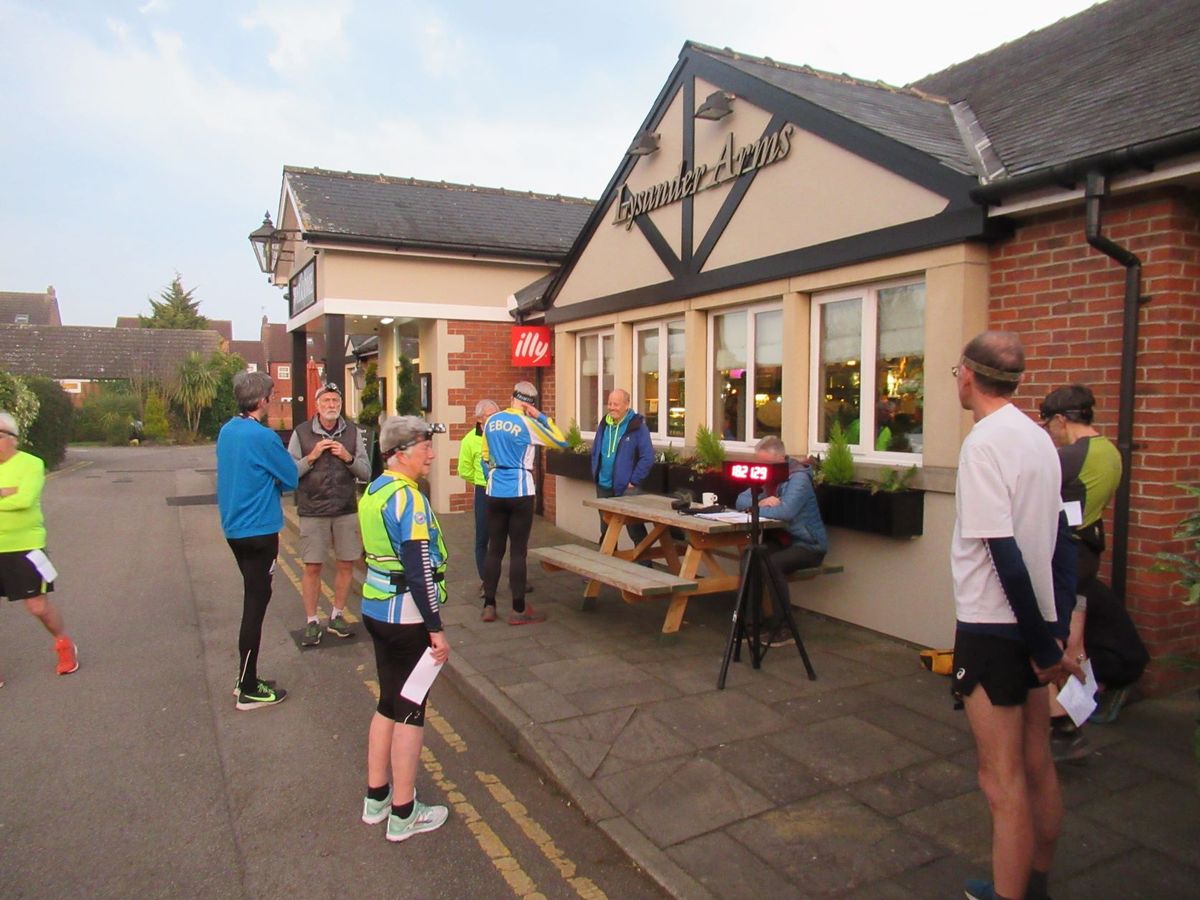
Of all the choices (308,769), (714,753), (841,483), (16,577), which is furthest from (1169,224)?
(16,577)

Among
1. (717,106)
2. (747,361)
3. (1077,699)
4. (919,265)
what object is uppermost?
(717,106)

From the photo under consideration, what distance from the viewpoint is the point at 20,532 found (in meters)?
5.50

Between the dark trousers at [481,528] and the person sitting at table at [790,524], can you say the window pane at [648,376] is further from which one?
the person sitting at table at [790,524]

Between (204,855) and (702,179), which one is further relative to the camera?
(702,179)

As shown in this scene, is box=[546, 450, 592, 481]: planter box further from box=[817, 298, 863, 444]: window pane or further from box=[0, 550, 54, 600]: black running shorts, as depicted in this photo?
box=[0, 550, 54, 600]: black running shorts

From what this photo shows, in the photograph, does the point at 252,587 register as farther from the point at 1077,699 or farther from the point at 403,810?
the point at 1077,699

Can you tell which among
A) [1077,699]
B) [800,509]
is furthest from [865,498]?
[1077,699]

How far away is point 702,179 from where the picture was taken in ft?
25.4

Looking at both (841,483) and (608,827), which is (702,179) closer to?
(841,483)

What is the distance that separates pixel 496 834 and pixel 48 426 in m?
23.3

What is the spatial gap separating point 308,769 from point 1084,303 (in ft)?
16.3

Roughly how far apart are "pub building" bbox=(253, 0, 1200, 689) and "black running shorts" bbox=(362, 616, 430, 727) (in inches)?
137

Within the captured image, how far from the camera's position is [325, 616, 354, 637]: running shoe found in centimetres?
653

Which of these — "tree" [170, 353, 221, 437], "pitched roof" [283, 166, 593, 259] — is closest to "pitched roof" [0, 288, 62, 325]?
"tree" [170, 353, 221, 437]
